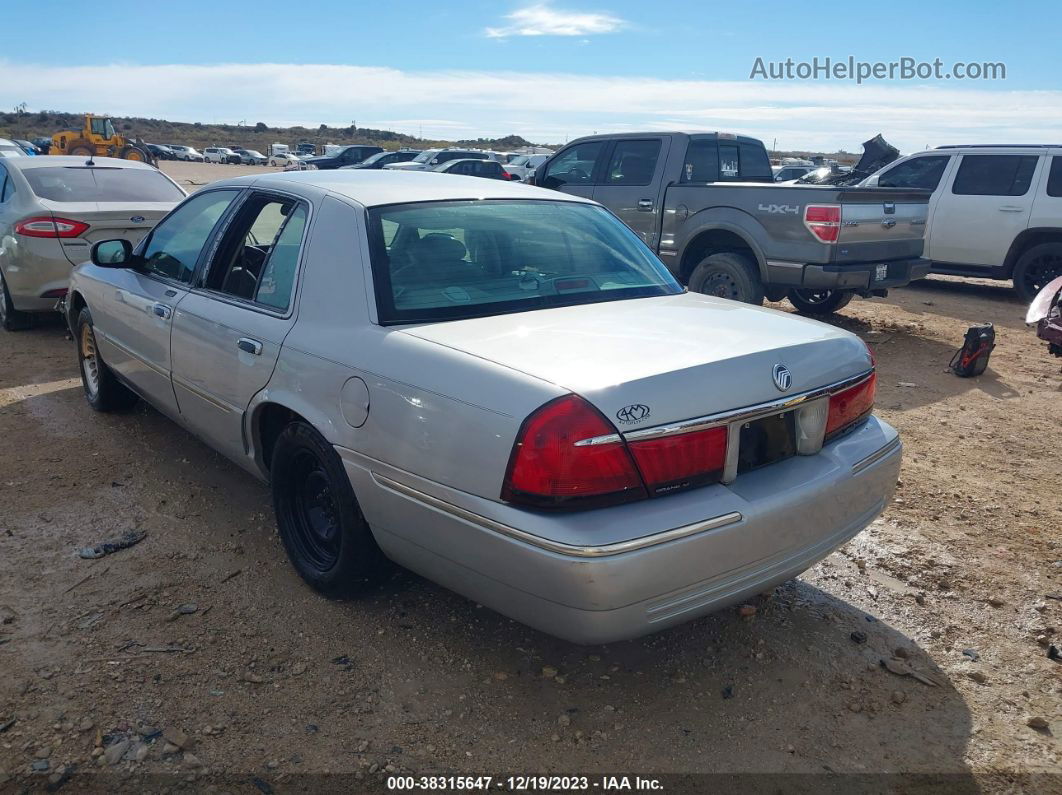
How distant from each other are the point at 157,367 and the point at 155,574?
122 centimetres

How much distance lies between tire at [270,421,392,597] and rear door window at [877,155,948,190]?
10.0 meters

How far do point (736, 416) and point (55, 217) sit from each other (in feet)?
21.7

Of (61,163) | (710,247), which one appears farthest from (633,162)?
(61,163)

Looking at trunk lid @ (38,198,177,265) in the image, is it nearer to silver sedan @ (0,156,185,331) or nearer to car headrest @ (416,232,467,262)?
silver sedan @ (0,156,185,331)

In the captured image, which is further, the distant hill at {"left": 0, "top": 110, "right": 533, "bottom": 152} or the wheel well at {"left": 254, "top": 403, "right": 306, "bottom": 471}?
the distant hill at {"left": 0, "top": 110, "right": 533, "bottom": 152}

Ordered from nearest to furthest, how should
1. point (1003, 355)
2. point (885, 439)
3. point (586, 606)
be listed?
1. point (586, 606)
2. point (885, 439)
3. point (1003, 355)

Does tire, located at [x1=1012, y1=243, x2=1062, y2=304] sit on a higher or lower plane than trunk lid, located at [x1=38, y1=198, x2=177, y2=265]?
lower

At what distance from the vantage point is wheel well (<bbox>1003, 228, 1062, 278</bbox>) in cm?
1005

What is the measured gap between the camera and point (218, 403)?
3.73m

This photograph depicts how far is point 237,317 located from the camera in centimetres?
359

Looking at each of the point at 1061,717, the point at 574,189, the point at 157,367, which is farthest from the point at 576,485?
the point at 574,189

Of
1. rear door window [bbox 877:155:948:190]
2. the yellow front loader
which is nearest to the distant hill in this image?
the yellow front loader

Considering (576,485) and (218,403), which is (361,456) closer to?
(576,485)

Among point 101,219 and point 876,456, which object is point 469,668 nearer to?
point 876,456
